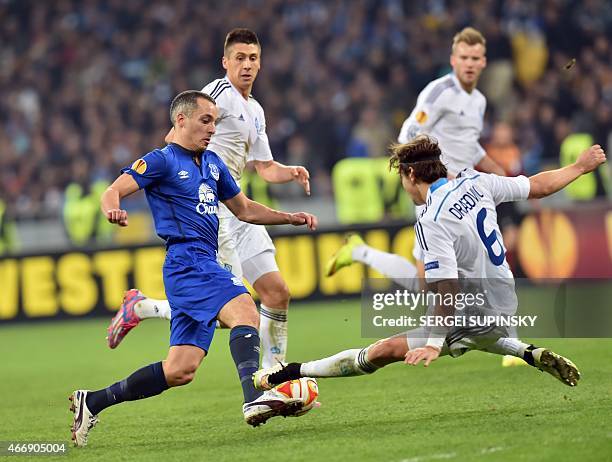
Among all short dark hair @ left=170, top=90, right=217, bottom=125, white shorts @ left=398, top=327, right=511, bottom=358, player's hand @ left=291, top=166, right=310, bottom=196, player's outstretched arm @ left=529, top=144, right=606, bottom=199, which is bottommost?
white shorts @ left=398, top=327, right=511, bottom=358

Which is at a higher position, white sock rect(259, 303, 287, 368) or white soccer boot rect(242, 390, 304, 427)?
white sock rect(259, 303, 287, 368)

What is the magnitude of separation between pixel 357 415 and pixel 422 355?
1262 millimetres

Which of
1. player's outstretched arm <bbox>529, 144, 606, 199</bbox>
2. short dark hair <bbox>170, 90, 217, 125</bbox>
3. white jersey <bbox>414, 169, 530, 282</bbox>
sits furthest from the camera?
player's outstretched arm <bbox>529, 144, 606, 199</bbox>

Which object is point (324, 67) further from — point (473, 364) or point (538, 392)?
point (538, 392)

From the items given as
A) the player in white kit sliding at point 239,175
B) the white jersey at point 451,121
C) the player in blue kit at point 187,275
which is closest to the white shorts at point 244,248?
the player in white kit sliding at point 239,175

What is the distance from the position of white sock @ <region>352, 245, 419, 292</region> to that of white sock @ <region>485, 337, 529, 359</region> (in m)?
2.17

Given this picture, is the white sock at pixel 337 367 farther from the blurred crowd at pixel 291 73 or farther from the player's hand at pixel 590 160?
the blurred crowd at pixel 291 73

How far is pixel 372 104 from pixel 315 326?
820cm

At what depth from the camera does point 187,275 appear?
6617 mm

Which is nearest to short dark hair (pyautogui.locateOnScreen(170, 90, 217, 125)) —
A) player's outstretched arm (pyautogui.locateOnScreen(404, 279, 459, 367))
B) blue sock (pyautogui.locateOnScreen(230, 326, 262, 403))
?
blue sock (pyautogui.locateOnScreen(230, 326, 262, 403))

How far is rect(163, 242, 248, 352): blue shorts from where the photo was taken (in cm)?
655

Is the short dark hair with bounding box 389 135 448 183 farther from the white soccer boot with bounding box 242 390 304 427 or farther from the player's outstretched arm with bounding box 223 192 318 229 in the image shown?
the white soccer boot with bounding box 242 390 304 427

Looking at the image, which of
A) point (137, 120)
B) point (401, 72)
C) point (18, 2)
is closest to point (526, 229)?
point (401, 72)

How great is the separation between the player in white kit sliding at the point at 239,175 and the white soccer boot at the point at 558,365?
2.22 m
